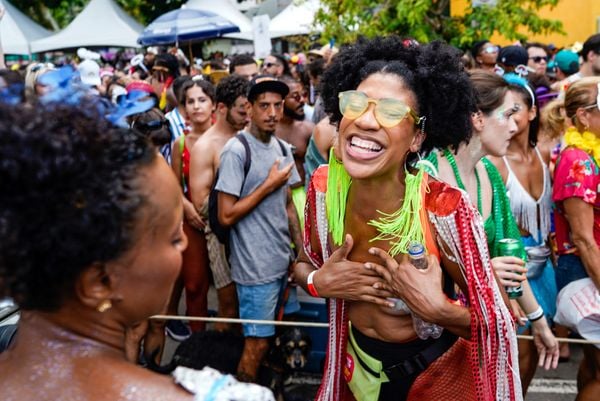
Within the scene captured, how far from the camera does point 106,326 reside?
4.18ft

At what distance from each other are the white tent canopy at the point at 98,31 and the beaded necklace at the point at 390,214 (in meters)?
19.5

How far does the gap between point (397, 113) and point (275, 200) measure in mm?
2003

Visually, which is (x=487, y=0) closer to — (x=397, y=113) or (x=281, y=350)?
(x=281, y=350)

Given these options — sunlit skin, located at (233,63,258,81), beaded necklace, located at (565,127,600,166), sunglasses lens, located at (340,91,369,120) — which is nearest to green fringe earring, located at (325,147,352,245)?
sunglasses lens, located at (340,91,369,120)

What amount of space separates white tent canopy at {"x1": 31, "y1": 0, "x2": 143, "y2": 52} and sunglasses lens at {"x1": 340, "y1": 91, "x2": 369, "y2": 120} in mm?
19591

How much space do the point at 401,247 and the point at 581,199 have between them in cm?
138

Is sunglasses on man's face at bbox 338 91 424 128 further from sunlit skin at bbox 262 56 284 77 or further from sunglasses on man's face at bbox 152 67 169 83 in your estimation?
sunglasses on man's face at bbox 152 67 169 83

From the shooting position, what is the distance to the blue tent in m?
14.5

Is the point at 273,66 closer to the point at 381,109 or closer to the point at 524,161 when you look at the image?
the point at 524,161

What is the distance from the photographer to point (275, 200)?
425cm

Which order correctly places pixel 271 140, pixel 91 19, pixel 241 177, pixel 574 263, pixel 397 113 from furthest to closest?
pixel 91 19
pixel 271 140
pixel 241 177
pixel 574 263
pixel 397 113

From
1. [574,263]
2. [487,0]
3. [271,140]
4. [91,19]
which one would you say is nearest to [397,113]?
[574,263]

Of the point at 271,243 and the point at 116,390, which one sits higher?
the point at 116,390

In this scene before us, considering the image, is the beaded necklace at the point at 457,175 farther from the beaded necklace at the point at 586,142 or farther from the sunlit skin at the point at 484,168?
the beaded necklace at the point at 586,142
